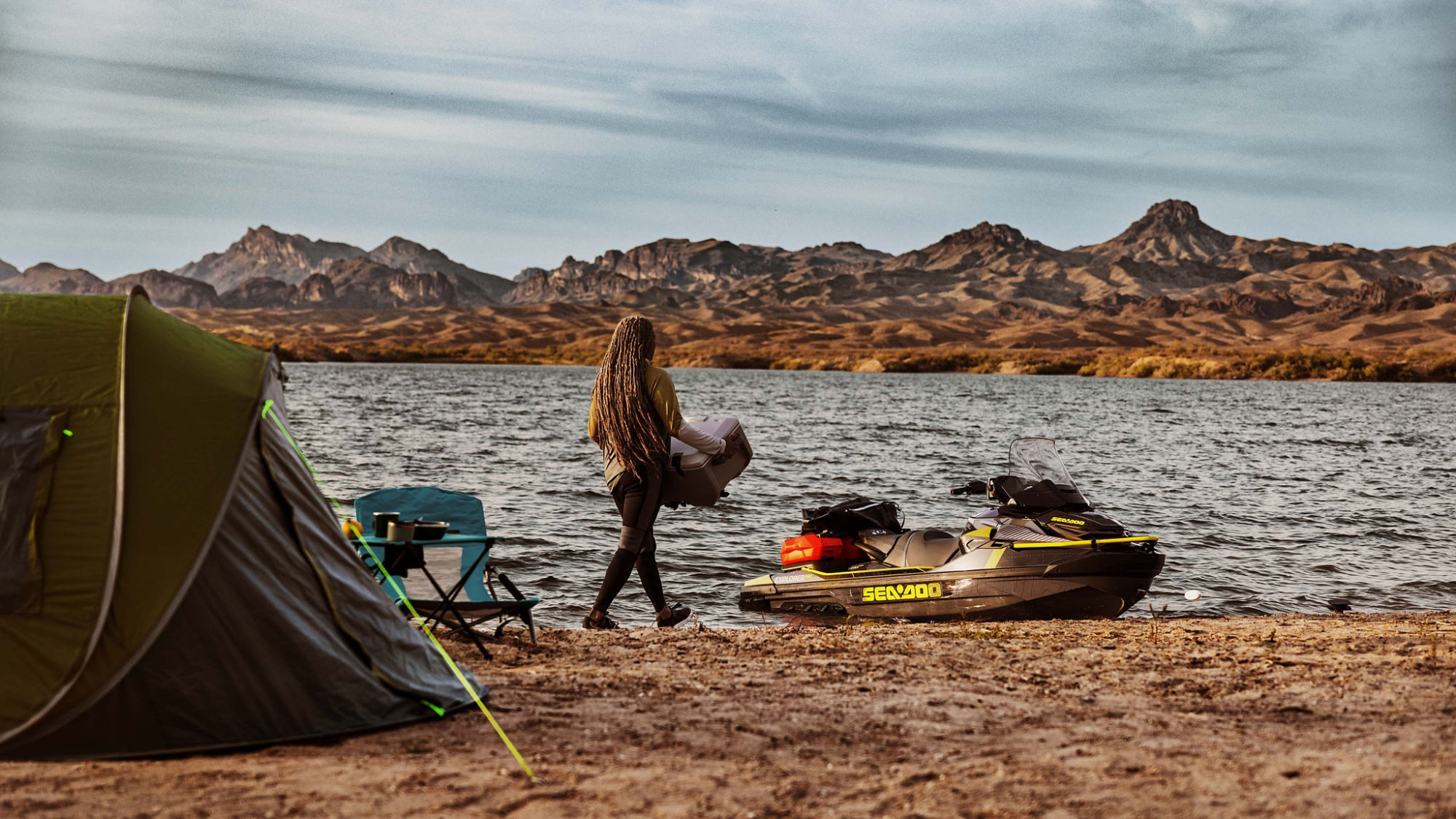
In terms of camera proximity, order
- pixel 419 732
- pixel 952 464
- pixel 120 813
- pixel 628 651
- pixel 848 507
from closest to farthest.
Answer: pixel 120 813
pixel 419 732
pixel 628 651
pixel 848 507
pixel 952 464

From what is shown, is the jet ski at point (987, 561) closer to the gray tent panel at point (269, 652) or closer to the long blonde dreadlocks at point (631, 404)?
the long blonde dreadlocks at point (631, 404)

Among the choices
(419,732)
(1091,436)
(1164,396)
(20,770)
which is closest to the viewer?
(20,770)

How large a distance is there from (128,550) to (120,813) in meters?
1.50

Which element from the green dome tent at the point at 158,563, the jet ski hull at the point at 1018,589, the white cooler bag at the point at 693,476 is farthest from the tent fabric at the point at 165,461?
the jet ski hull at the point at 1018,589

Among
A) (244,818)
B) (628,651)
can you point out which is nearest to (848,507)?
(628,651)

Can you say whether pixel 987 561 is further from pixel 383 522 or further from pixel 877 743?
pixel 383 522

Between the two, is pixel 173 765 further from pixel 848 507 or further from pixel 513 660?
pixel 848 507

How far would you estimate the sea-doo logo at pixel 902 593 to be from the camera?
11.5m

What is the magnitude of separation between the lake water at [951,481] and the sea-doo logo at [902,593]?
155cm

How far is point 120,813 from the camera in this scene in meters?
4.73

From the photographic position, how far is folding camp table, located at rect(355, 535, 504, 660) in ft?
26.6

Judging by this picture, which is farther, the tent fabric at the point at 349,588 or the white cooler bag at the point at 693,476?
the white cooler bag at the point at 693,476

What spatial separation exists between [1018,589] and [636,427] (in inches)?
169

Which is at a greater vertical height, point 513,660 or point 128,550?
point 128,550
